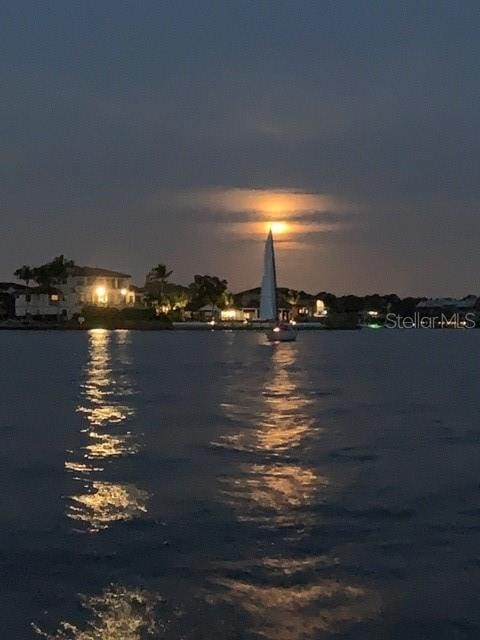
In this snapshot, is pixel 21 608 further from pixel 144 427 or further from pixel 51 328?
pixel 51 328

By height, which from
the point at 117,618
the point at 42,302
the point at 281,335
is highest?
the point at 42,302

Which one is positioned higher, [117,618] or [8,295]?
[8,295]

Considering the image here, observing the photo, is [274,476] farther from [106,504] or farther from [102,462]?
[102,462]

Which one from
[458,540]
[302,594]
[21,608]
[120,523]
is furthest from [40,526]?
[458,540]

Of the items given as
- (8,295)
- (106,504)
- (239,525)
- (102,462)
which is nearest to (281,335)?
(8,295)

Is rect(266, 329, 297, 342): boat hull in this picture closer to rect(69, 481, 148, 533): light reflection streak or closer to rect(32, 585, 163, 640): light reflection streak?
rect(69, 481, 148, 533): light reflection streak

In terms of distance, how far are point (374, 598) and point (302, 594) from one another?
97 centimetres

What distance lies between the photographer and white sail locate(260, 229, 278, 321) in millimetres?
113250

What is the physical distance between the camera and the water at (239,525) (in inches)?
480

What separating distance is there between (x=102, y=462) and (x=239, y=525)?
27.2ft

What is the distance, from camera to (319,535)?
53.2ft

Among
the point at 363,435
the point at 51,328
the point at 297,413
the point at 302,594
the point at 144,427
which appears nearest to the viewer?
the point at 302,594

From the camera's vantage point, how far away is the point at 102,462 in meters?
24.5

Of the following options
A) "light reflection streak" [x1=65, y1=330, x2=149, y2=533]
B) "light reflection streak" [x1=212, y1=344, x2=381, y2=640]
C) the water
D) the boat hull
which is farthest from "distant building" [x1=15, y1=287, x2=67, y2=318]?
"light reflection streak" [x1=212, y1=344, x2=381, y2=640]
